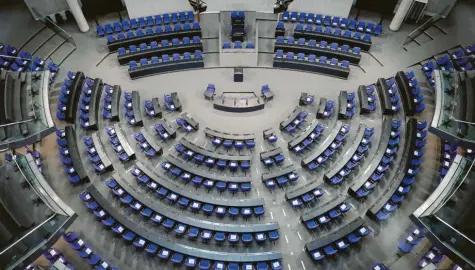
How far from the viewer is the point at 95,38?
1082 inches

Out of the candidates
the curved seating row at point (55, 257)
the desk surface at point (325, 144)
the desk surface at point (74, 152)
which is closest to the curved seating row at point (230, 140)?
the desk surface at point (325, 144)

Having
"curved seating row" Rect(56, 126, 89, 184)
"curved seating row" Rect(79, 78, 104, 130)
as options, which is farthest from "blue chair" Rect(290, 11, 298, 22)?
"curved seating row" Rect(56, 126, 89, 184)

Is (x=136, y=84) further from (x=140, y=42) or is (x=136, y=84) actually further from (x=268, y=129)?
(x=268, y=129)

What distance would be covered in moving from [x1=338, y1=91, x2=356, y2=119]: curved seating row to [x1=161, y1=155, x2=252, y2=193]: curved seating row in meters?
6.87

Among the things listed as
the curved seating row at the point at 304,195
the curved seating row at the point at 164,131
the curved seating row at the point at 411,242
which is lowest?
the curved seating row at the point at 411,242

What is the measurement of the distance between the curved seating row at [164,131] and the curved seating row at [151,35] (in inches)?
278

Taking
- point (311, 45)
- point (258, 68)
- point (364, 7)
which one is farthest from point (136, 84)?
point (364, 7)

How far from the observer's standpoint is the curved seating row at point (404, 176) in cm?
1938

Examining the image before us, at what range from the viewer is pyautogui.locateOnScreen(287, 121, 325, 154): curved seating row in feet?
71.8

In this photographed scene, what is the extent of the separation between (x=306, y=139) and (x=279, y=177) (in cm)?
290

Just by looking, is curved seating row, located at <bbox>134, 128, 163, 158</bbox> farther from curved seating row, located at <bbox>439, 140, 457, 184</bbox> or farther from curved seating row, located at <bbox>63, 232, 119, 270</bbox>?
curved seating row, located at <bbox>439, 140, 457, 184</bbox>

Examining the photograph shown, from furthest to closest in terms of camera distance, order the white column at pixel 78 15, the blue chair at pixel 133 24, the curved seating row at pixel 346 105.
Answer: the blue chair at pixel 133 24 < the white column at pixel 78 15 < the curved seating row at pixel 346 105

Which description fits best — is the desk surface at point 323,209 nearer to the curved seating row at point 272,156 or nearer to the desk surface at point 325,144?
the desk surface at point 325,144

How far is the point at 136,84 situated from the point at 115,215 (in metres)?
9.42
